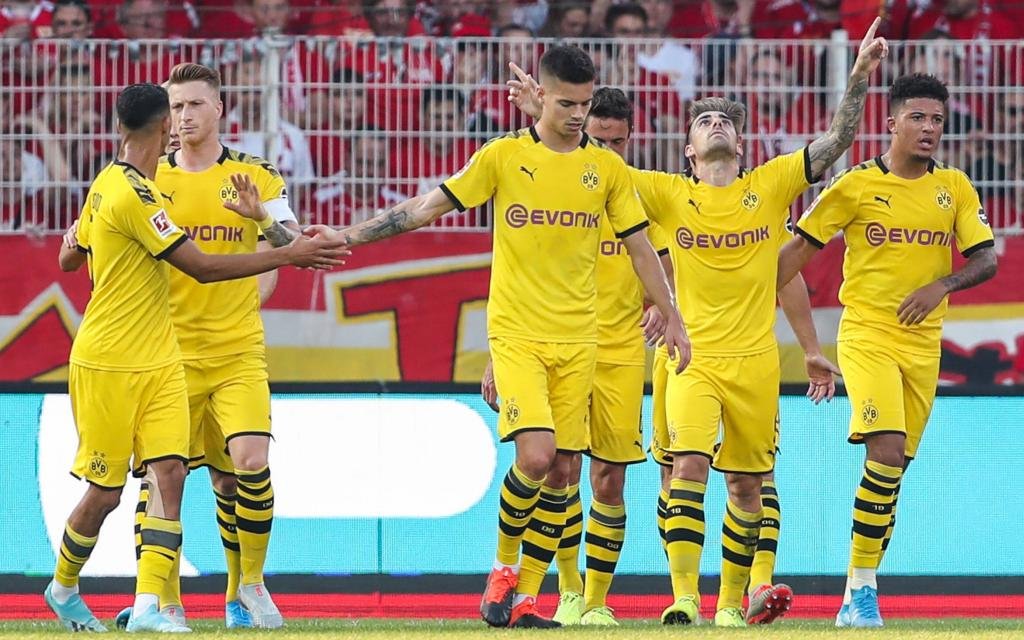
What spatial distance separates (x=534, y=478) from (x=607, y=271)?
179cm

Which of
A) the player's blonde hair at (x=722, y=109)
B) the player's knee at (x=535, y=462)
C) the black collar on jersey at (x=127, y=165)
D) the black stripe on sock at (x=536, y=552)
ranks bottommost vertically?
the black stripe on sock at (x=536, y=552)

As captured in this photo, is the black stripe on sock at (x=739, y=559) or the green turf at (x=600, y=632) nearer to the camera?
the green turf at (x=600, y=632)

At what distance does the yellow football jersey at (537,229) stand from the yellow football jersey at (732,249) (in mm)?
712

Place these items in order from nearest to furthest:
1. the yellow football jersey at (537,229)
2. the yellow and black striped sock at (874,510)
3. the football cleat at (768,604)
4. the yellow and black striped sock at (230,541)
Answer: the yellow football jersey at (537,229) → the football cleat at (768,604) → the yellow and black striped sock at (874,510) → the yellow and black striped sock at (230,541)

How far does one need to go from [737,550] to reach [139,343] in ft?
10.6

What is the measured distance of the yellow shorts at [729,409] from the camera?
9.20 m

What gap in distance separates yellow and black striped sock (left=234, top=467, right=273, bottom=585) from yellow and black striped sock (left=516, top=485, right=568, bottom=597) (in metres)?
1.36

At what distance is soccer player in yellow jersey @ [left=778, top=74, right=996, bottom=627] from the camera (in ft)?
31.4

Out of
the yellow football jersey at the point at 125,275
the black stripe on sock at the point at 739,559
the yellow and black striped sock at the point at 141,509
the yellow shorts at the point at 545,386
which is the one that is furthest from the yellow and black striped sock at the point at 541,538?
the yellow football jersey at the point at 125,275

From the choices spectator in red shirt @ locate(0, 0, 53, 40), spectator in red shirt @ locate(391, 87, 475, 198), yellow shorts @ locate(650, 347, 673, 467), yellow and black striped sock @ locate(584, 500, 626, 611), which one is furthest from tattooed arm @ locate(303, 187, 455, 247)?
spectator in red shirt @ locate(0, 0, 53, 40)

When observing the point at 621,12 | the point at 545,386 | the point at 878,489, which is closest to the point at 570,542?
the point at 545,386

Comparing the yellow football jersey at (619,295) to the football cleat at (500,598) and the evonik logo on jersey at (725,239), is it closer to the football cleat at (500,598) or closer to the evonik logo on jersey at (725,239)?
the evonik logo on jersey at (725,239)

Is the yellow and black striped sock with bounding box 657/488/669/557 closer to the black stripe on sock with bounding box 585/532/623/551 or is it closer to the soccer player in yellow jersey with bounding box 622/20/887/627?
the black stripe on sock with bounding box 585/532/623/551

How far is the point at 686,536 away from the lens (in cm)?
917
